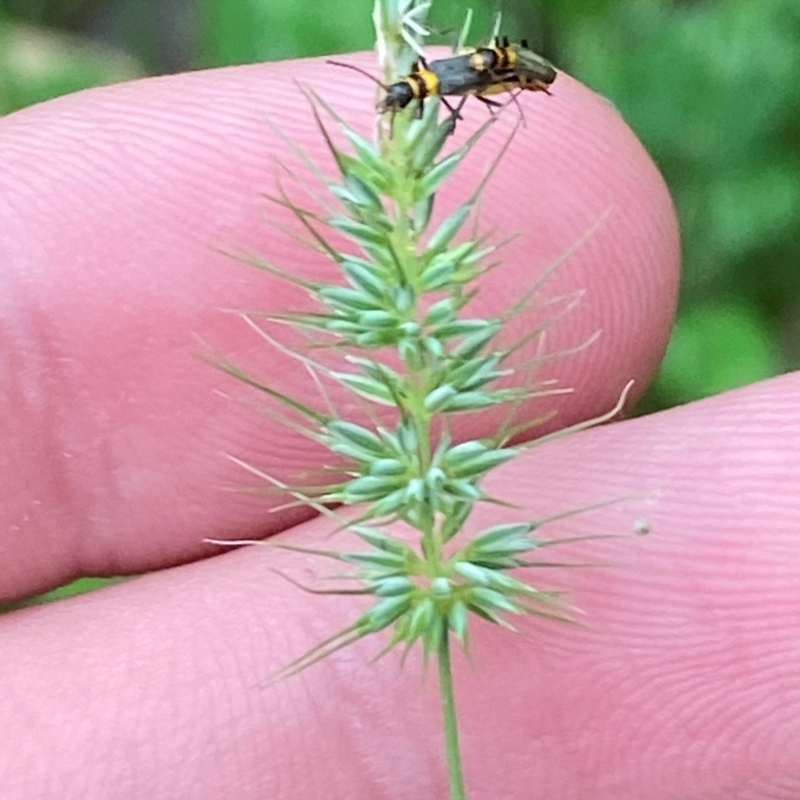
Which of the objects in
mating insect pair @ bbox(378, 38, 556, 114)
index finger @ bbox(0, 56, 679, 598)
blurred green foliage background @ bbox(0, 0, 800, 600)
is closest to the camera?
mating insect pair @ bbox(378, 38, 556, 114)

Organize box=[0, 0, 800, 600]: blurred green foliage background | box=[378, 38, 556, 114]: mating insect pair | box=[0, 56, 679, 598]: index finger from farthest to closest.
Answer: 1. box=[0, 0, 800, 600]: blurred green foliage background
2. box=[0, 56, 679, 598]: index finger
3. box=[378, 38, 556, 114]: mating insect pair

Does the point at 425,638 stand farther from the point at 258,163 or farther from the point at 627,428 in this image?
the point at 258,163

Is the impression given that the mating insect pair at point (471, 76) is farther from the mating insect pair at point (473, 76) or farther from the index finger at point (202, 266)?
the index finger at point (202, 266)

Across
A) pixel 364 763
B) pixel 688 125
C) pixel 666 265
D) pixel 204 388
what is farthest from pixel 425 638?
pixel 688 125

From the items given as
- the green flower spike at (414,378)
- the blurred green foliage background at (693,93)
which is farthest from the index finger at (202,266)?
the blurred green foliage background at (693,93)

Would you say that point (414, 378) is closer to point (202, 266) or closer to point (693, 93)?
point (202, 266)

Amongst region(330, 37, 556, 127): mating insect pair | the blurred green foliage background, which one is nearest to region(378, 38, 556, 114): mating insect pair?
region(330, 37, 556, 127): mating insect pair

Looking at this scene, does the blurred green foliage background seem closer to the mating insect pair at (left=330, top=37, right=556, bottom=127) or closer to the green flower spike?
the mating insect pair at (left=330, top=37, right=556, bottom=127)
